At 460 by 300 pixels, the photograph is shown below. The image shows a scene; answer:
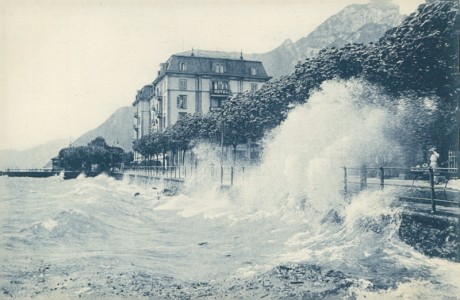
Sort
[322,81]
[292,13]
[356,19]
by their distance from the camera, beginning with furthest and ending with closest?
[322,81], [356,19], [292,13]

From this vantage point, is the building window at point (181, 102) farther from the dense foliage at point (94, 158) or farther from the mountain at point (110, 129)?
the mountain at point (110, 129)

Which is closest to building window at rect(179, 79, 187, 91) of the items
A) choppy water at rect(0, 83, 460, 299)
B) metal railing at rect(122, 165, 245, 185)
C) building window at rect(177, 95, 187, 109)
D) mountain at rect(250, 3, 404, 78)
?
building window at rect(177, 95, 187, 109)

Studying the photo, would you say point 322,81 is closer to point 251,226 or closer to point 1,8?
point 251,226

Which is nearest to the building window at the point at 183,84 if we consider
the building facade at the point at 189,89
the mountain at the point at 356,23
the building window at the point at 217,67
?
the building facade at the point at 189,89

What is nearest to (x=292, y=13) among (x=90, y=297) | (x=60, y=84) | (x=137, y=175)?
(x=60, y=84)

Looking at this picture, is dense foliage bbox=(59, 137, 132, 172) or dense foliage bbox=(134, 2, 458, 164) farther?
dense foliage bbox=(59, 137, 132, 172)

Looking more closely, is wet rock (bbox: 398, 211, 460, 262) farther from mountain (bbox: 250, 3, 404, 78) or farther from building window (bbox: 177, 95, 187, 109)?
building window (bbox: 177, 95, 187, 109)

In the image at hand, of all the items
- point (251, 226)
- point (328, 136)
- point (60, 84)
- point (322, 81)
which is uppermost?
point (322, 81)
